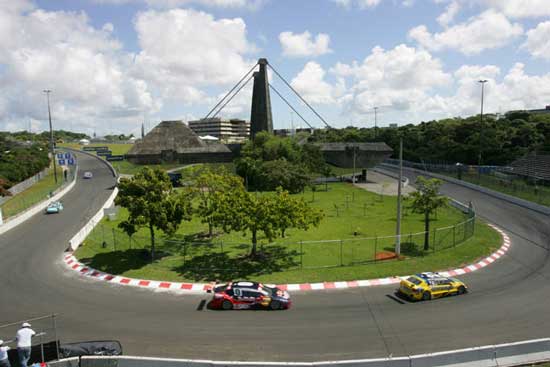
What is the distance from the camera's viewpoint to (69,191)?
61.7 meters

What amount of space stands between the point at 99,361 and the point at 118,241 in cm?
2144

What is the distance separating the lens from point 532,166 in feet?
227

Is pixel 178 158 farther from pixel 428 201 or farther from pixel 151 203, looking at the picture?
pixel 428 201

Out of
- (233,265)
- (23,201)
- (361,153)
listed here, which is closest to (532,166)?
(361,153)

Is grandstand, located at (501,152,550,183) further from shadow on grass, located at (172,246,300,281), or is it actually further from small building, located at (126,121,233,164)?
small building, located at (126,121,233,164)

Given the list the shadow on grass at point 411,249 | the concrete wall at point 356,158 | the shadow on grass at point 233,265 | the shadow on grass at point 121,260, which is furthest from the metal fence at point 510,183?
the shadow on grass at point 121,260

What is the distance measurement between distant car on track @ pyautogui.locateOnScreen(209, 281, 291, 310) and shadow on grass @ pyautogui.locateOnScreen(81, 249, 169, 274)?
32.7ft

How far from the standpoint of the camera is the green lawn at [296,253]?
25.4 meters

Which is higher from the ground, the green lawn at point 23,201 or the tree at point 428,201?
the tree at point 428,201

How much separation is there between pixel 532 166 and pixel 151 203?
2865 inches

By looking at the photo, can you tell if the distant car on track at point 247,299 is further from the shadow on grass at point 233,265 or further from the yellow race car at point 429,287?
the yellow race car at point 429,287

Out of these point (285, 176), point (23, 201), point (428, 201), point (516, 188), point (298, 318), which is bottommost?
point (298, 318)

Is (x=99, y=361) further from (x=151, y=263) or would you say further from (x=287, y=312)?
(x=151, y=263)

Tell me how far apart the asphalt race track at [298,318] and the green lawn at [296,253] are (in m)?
2.83
